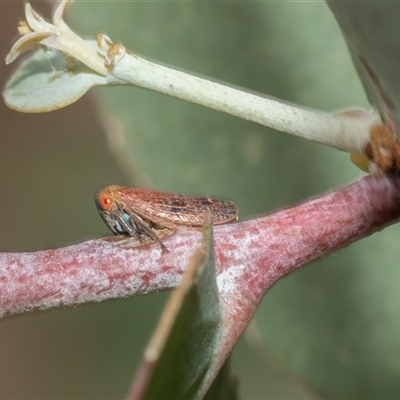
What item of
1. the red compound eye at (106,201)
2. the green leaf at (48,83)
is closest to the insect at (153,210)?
the red compound eye at (106,201)

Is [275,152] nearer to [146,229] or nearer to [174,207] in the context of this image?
[174,207]

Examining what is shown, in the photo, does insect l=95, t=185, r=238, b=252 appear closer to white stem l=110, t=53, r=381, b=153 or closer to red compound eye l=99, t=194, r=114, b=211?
red compound eye l=99, t=194, r=114, b=211

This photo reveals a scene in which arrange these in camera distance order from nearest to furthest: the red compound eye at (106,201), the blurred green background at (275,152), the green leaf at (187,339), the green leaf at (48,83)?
the green leaf at (187,339) < the green leaf at (48,83) < the red compound eye at (106,201) < the blurred green background at (275,152)

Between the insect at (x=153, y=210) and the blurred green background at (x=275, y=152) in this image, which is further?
the blurred green background at (x=275, y=152)

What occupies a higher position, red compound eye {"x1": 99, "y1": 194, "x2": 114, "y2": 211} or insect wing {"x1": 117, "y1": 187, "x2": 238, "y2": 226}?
red compound eye {"x1": 99, "y1": 194, "x2": 114, "y2": 211}

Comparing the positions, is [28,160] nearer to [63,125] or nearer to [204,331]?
[63,125]

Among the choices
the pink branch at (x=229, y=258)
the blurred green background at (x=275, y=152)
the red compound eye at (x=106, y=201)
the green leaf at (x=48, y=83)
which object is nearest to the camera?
the pink branch at (x=229, y=258)

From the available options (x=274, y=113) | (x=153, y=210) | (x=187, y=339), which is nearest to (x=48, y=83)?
(x=153, y=210)

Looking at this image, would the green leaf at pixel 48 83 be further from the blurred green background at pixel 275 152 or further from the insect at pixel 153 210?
the blurred green background at pixel 275 152

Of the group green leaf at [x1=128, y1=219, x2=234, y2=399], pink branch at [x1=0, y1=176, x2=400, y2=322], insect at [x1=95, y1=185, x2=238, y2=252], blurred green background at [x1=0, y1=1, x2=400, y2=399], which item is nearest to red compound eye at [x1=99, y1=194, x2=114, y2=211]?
insect at [x1=95, y1=185, x2=238, y2=252]
